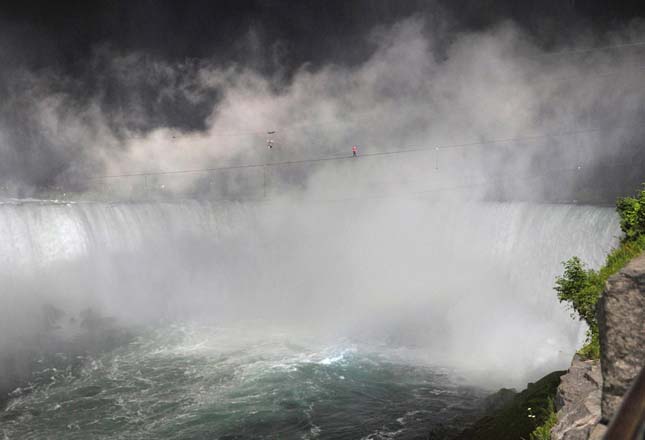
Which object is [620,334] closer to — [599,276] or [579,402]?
[579,402]

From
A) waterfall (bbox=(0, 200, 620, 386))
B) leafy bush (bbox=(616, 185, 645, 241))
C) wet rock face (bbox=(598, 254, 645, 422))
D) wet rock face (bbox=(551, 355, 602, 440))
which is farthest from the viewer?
waterfall (bbox=(0, 200, 620, 386))

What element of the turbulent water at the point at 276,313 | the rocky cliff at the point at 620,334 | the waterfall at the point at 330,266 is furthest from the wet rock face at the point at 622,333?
the waterfall at the point at 330,266

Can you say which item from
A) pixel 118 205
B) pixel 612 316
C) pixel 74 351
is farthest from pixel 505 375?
pixel 118 205

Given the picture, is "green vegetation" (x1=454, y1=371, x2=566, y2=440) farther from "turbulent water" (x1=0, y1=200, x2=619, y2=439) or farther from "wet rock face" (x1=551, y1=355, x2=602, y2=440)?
"turbulent water" (x1=0, y1=200, x2=619, y2=439)

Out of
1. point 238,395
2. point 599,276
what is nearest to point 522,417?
point 599,276

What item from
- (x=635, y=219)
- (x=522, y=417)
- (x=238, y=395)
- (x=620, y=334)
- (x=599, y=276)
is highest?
(x=635, y=219)

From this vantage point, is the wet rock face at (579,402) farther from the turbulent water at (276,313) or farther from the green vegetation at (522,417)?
the turbulent water at (276,313)

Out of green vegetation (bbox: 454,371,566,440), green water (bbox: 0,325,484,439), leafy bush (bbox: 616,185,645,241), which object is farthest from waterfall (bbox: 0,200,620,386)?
leafy bush (bbox: 616,185,645,241)
